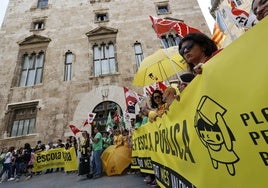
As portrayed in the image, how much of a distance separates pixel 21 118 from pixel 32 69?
12.2ft

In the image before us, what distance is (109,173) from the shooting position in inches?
237

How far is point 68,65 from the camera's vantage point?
1430cm

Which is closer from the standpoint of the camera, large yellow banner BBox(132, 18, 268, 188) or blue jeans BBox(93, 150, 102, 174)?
large yellow banner BBox(132, 18, 268, 188)

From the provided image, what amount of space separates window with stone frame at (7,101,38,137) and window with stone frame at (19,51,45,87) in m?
1.81

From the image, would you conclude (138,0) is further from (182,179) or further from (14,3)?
(182,179)

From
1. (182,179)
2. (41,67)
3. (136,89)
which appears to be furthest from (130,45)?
(182,179)

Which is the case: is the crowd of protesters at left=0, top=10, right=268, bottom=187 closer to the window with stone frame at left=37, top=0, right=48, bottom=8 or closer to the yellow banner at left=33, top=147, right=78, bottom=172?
the yellow banner at left=33, top=147, right=78, bottom=172

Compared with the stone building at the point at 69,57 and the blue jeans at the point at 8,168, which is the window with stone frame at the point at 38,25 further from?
the blue jeans at the point at 8,168

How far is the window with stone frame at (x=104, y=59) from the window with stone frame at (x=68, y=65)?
5.51ft

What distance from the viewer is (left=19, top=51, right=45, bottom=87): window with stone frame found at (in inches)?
549

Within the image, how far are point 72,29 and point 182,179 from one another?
52.5ft

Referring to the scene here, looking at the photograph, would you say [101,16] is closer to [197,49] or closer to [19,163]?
[19,163]

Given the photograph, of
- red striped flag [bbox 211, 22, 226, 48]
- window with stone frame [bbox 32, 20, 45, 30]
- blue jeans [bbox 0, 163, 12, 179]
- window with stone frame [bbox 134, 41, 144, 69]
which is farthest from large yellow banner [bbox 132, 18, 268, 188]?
window with stone frame [bbox 32, 20, 45, 30]

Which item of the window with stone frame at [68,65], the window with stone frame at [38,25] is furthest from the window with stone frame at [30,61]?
the window with stone frame at [68,65]
